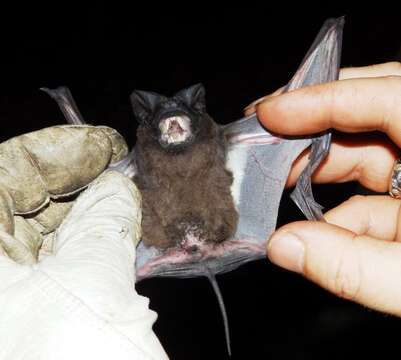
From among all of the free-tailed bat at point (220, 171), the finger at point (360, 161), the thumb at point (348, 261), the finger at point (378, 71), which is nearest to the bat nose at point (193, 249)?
the free-tailed bat at point (220, 171)

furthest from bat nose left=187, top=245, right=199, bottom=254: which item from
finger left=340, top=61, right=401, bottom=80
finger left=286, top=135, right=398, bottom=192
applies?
finger left=340, top=61, right=401, bottom=80

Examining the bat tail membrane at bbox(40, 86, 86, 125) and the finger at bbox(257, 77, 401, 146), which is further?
the bat tail membrane at bbox(40, 86, 86, 125)

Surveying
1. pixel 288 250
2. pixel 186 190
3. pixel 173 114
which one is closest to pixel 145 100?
pixel 173 114

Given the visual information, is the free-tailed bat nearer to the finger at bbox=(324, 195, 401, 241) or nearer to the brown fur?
the brown fur

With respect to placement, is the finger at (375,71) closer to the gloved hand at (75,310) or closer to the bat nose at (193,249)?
the bat nose at (193,249)

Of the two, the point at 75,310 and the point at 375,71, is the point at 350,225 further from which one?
the point at 75,310

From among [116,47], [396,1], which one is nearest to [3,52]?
[116,47]

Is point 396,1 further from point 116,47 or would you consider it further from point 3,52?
point 3,52
